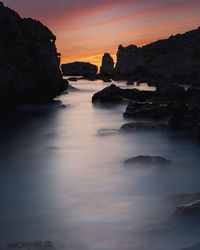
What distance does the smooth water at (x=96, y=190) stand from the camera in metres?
6.90

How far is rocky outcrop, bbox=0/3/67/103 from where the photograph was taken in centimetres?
3401

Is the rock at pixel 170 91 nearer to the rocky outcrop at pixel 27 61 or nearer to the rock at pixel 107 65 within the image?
the rocky outcrop at pixel 27 61

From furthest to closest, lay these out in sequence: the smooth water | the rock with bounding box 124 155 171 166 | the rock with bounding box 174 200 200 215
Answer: the rock with bounding box 124 155 171 166
the rock with bounding box 174 200 200 215
the smooth water

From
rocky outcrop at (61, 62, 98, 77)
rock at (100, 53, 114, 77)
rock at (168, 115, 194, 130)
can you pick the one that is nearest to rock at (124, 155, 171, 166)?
rock at (168, 115, 194, 130)

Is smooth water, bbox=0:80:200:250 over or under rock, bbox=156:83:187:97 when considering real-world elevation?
under

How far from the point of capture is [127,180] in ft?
35.6

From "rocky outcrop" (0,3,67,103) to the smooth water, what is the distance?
14.1 metres

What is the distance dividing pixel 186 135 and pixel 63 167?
23.7 feet

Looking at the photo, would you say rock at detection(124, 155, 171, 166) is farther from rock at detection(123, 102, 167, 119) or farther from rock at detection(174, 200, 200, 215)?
rock at detection(123, 102, 167, 119)

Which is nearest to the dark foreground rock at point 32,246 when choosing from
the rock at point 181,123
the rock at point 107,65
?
the rock at point 181,123

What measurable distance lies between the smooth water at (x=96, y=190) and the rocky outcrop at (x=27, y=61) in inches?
553

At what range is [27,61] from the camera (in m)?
37.5

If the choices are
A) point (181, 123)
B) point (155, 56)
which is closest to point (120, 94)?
point (181, 123)

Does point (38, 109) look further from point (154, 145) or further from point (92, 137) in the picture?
point (154, 145)
